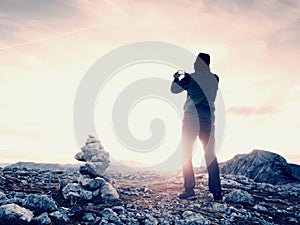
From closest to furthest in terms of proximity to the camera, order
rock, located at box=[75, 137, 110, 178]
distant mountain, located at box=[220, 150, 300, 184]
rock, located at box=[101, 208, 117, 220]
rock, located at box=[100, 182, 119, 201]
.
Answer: rock, located at box=[101, 208, 117, 220], rock, located at box=[100, 182, 119, 201], rock, located at box=[75, 137, 110, 178], distant mountain, located at box=[220, 150, 300, 184]

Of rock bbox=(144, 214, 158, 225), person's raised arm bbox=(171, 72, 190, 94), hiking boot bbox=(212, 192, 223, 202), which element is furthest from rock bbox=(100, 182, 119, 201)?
person's raised arm bbox=(171, 72, 190, 94)

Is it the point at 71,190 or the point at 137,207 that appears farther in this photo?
the point at 71,190

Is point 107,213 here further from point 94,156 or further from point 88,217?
point 94,156

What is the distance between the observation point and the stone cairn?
9273 millimetres

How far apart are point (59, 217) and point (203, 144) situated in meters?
5.49

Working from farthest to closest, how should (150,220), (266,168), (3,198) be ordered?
1. (266,168)
2. (3,198)
3. (150,220)

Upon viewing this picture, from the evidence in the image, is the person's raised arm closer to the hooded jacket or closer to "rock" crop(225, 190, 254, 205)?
the hooded jacket

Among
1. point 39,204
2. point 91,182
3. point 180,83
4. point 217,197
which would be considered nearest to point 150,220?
point 39,204

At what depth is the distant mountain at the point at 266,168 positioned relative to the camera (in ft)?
52.1

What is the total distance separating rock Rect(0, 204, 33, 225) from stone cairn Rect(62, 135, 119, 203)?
1947 mm

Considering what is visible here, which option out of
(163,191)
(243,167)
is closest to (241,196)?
(163,191)

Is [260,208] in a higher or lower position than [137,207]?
higher

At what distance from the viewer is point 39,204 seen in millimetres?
7578

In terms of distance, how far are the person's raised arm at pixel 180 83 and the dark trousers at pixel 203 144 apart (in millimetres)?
1037
